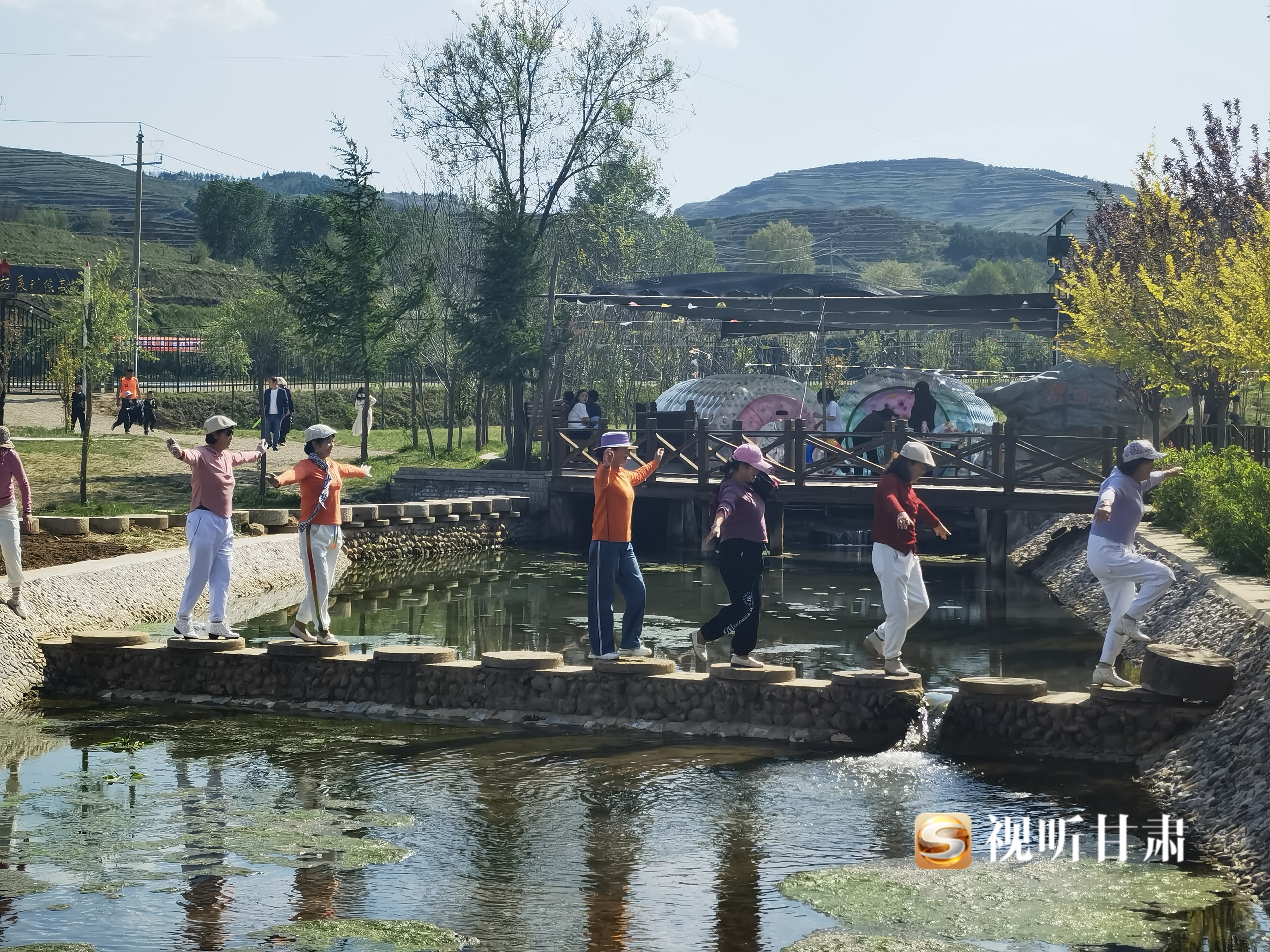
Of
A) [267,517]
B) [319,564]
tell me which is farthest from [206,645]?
[267,517]

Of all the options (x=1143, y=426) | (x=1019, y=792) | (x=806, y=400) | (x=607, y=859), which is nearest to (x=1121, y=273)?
(x=1143, y=426)

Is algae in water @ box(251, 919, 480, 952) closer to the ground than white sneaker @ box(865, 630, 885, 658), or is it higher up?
closer to the ground

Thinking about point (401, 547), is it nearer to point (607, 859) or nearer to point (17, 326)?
point (17, 326)

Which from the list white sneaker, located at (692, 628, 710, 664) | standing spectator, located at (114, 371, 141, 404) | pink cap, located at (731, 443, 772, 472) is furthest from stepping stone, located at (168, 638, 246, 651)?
standing spectator, located at (114, 371, 141, 404)

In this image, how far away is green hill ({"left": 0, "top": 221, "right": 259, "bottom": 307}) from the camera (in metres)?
70.4

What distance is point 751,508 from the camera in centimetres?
1071

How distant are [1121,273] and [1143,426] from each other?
127 inches

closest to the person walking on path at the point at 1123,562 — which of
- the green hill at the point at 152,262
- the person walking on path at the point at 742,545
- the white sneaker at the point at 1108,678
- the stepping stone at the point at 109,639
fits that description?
the white sneaker at the point at 1108,678

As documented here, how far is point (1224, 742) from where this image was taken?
9.06 meters

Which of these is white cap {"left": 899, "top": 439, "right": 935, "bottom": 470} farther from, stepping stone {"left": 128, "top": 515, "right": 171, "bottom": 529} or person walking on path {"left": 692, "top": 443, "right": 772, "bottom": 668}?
stepping stone {"left": 128, "top": 515, "right": 171, "bottom": 529}

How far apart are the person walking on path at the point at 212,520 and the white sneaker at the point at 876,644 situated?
192 inches

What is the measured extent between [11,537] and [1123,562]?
875 centimetres

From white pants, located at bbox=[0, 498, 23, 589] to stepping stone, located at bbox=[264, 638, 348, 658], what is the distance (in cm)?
251

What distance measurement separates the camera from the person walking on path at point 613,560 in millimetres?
10836
